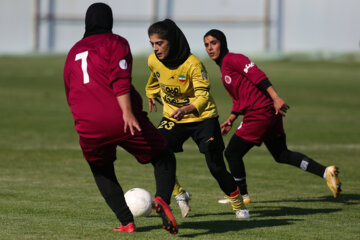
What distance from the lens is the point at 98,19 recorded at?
6949 mm

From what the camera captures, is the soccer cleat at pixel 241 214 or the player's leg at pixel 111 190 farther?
the soccer cleat at pixel 241 214

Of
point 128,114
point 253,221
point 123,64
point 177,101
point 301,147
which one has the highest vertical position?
point 123,64

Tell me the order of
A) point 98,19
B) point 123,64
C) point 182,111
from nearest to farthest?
point 123,64
point 98,19
point 182,111

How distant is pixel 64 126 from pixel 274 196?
9.70 metres

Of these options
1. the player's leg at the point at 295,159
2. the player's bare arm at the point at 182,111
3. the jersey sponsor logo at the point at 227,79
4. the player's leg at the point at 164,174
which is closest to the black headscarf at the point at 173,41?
the player's bare arm at the point at 182,111

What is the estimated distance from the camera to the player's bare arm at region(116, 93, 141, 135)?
21.4 ft

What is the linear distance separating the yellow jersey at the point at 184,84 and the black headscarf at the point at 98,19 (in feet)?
5.09

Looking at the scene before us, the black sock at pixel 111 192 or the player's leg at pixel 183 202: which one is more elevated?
the black sock at pixel 111 192

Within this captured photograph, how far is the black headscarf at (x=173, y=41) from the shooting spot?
25.1ft

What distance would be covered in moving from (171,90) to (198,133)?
597 mm

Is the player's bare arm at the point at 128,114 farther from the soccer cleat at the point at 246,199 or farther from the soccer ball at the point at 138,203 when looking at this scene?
the soccer cleat at the point at 246,199

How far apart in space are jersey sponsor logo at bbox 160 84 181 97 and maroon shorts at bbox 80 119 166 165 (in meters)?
1.62

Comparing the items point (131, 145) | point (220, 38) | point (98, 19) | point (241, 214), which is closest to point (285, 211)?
point (241, 214)

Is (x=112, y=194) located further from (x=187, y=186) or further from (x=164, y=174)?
(x=187, y=186)
